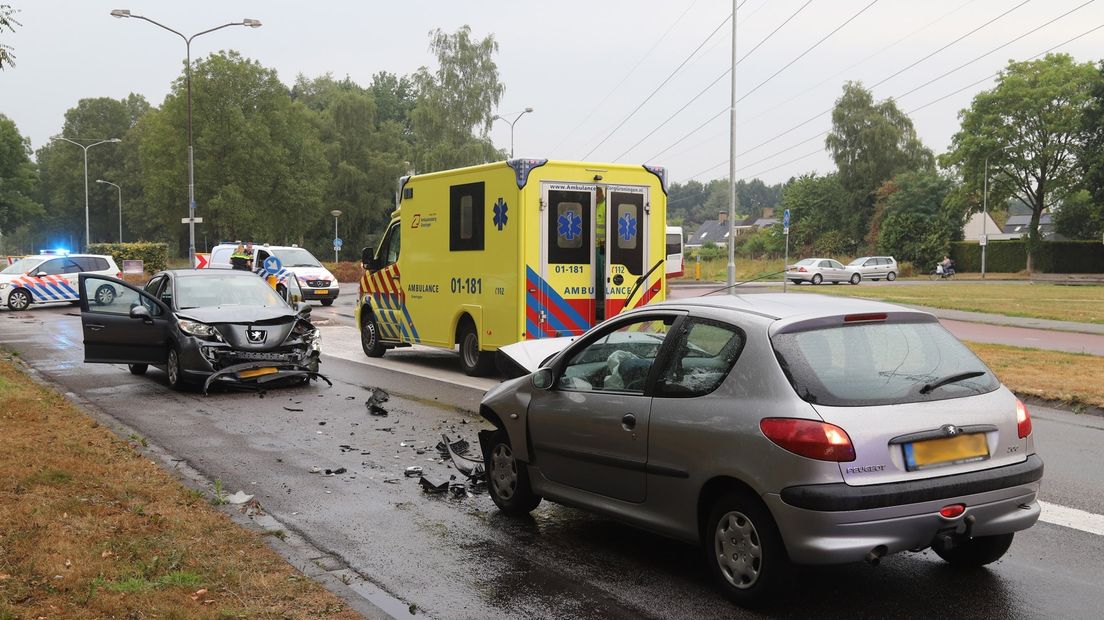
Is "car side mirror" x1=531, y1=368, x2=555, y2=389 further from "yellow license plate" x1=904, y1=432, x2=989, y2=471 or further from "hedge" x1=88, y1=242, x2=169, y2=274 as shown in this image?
"hedge" x1=88, y1=242, x2=169, y2=274

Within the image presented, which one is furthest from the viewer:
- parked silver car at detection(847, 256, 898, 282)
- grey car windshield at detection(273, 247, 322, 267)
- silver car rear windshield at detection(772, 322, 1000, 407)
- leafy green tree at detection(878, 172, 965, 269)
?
leafy green tree at detection(878, 172, 965, 269)

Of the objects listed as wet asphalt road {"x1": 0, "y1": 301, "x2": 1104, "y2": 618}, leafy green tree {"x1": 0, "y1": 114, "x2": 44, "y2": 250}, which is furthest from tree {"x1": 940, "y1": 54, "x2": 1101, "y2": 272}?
leafy green tree {"x1": 0, "y1": 114, "x2": 44, "y2": 250}

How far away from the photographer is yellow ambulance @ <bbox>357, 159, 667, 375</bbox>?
42.4ft

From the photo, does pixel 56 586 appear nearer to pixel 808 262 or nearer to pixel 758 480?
pixel 758 480

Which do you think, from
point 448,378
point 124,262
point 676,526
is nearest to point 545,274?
point 448,378

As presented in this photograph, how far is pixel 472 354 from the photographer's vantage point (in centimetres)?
1407

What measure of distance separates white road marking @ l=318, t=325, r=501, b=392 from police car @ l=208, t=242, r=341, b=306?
9.61 metres

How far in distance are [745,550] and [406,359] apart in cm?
1238

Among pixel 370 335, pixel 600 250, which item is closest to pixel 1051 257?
pixel 370 335

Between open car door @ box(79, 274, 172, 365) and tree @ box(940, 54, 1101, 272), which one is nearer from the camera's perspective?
open car door @ box(79, 274, 172, 365)

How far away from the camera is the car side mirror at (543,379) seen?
598 centimetres

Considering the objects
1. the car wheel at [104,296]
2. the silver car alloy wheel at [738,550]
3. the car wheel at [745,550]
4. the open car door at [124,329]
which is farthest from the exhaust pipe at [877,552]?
the car wheel at [104,296]

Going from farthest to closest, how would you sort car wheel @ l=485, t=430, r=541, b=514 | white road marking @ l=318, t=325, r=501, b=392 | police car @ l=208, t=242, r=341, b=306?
police car @ l=208, t=242, r=341, b=306 → white road marking @ l=318, t=325, r=501, b=392 → car wheel @ l=485, t=430, r=541, b=514

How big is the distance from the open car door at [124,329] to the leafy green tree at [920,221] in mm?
61991
